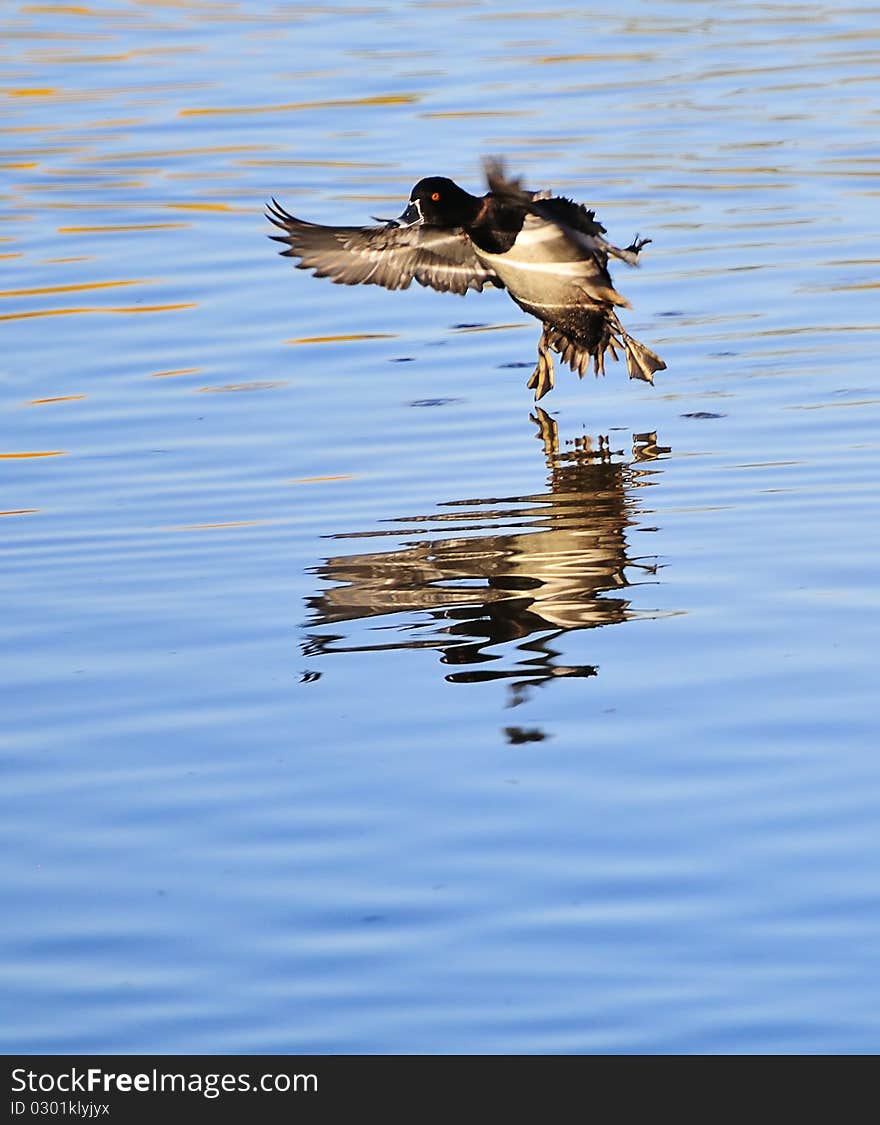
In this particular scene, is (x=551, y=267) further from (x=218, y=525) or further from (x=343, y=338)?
(x=218, y=525)

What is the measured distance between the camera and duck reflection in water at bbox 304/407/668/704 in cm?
582

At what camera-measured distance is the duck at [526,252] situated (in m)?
8.84

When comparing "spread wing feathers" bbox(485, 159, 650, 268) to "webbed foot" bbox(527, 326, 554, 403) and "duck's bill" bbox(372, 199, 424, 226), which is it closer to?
"duck's bill" bbox(372, 199, 424, 226)

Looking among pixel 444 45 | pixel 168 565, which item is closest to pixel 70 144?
pixel 444 45

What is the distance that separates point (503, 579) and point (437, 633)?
0.53 metres

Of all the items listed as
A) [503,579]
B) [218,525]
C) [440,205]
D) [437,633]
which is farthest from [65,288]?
[437,633]

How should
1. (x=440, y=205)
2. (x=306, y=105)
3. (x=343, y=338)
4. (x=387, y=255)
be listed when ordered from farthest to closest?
1. (x=306, y=105)
2. (x=343, y=338)
3. (x=387, y=255)
4. (x=440, y=205)

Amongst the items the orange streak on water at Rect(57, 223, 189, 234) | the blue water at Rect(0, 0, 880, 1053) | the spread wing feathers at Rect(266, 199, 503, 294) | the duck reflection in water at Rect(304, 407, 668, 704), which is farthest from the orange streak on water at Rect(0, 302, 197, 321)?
the duck reflection in water at Rect(304, 407, 668, 704)

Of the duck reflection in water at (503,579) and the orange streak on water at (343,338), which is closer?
the duck reflection in water at (503,579)

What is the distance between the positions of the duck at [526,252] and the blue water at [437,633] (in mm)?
259

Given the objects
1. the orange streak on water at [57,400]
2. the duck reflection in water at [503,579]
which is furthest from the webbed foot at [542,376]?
the orange streak on water at [57,400]

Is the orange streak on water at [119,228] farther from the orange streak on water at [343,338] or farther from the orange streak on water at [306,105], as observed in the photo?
the orange streak on water at [306,105]

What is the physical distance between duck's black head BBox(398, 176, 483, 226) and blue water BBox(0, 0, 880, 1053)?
0.71 m

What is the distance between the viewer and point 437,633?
5.97 metres
